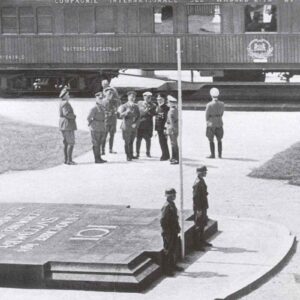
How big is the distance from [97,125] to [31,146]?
11.4 ft

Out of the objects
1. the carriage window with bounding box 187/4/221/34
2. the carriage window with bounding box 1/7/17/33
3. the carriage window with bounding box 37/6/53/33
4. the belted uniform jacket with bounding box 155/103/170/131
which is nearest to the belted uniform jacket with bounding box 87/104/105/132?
the belted uniform jacket with bounding box 155/103/170/131

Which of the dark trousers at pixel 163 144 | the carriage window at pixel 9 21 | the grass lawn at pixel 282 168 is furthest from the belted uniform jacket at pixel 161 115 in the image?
the carriage window at pixel 9 21

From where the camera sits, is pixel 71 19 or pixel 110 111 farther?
pixel 71 19

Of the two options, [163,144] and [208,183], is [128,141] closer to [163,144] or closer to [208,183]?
[163,144]

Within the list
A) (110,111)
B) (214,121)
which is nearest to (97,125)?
(110,111)

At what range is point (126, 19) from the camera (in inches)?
1315

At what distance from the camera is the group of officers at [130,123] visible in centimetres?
2223

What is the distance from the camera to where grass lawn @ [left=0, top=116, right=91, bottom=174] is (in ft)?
76.3

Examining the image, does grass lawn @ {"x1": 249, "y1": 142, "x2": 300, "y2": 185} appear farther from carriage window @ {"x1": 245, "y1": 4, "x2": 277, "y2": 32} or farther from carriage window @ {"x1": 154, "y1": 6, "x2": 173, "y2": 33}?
carriage window @ {"x1": 154, "y1": 6, "x2": 173, "y2": 33}

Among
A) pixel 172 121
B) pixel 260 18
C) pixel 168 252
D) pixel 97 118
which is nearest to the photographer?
pixel 168 252

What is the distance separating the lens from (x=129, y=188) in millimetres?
19750

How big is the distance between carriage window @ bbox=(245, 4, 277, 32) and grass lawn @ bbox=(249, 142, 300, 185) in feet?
33.0

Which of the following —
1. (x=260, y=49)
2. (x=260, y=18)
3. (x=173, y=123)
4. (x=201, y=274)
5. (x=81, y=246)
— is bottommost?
(x=201, y=274)

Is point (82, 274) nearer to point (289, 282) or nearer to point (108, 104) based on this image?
point (289, 282)
